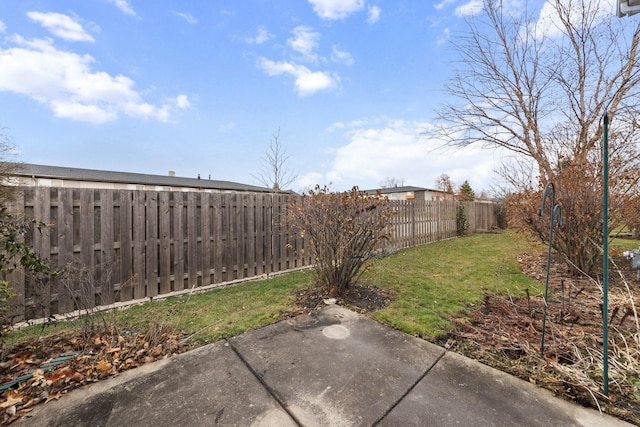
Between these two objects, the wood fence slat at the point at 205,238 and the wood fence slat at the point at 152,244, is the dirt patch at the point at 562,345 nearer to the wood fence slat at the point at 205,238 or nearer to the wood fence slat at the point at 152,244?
the wood fence slat at the point at 205,238

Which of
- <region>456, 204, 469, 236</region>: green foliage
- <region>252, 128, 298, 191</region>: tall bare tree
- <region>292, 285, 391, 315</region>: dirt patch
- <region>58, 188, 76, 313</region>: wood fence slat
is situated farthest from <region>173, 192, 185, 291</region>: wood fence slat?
<region>456, 204, 469, 236</region>: green foliage

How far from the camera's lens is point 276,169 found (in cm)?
1152

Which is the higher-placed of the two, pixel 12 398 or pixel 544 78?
pixel 544 78

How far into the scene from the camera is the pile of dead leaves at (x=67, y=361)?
1763mm

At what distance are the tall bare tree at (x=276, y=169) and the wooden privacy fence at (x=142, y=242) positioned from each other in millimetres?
5943

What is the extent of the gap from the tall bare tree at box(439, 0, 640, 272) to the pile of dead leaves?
650cm

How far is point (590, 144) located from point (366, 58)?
20.2 ft

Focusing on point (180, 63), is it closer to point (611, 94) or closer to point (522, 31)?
point (522, 31)

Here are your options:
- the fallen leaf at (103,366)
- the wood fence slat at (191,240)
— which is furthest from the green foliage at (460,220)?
the fallen leaf at (103,366)

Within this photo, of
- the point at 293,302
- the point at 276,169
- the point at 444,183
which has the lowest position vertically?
the point at 293,302

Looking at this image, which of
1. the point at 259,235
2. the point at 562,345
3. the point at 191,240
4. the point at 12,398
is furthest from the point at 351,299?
the point at 12,398

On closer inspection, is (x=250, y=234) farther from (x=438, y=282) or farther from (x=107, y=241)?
(x=438, y=282)

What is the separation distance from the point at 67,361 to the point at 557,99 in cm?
1095

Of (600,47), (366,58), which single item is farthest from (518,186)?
(366,58)
